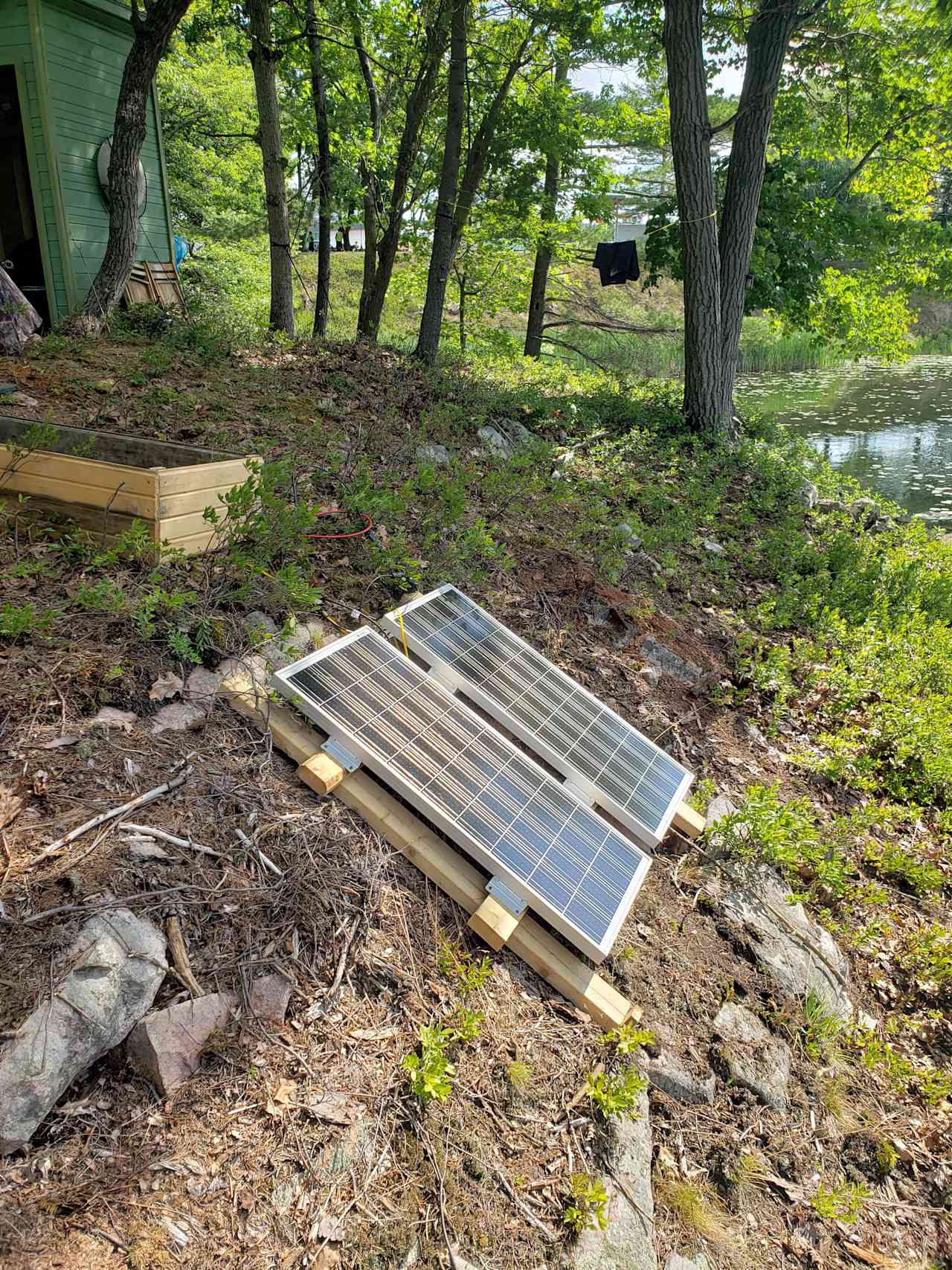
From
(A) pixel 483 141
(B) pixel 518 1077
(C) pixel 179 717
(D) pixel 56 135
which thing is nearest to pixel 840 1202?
(B) pixel 518 1077

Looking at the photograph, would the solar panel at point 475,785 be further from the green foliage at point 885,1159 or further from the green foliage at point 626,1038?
the green foliage at point 885,1159

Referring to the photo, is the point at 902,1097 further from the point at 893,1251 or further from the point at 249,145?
the point at 249,145

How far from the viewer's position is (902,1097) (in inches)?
122

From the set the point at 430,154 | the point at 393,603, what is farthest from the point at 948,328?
the point at 393,603

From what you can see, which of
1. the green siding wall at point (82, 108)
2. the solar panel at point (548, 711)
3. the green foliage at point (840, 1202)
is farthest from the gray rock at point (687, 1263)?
the green siding wall at point (82, 108)

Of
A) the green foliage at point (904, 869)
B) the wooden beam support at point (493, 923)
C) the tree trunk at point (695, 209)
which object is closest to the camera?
the wooden beam support at point (493, 923)

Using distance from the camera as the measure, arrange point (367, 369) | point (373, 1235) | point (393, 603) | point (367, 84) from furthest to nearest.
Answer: point (367, 84) < point (367, 369) < point (393, 603) < point (373, 1235)

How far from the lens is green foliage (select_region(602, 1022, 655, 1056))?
2.62m

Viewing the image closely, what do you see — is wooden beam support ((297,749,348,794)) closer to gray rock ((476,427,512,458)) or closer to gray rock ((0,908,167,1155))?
gray rock ((0,908,167,1155))

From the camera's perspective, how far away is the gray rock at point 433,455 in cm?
631

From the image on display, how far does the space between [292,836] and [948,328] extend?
3407 centimetres

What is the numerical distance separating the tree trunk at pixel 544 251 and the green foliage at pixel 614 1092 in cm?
1357

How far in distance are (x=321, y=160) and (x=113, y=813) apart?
1303 centimetres

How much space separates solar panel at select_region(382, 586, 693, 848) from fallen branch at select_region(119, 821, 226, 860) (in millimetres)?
1470
